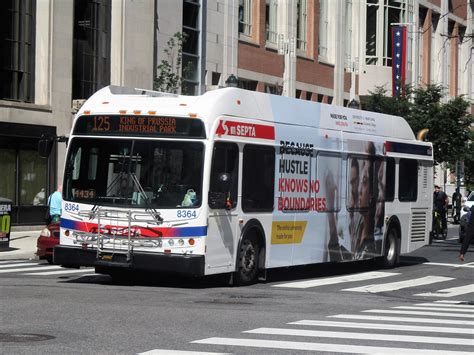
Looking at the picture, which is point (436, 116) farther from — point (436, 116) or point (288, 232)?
point (288, 232)

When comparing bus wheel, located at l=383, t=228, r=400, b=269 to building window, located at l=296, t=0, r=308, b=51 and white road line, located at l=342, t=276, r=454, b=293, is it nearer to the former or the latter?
white road line, located at l=342, t=276, r=454, b=293

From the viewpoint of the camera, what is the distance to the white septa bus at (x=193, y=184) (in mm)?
17266

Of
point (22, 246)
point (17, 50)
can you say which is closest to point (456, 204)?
point (17, 50)

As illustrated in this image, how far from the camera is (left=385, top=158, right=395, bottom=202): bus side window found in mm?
24172

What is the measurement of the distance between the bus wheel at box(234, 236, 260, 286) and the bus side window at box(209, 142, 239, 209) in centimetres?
86

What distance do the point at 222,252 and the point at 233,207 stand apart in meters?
0.77

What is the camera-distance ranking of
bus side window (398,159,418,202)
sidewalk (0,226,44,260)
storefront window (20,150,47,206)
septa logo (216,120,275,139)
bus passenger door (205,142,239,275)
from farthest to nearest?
storefront window (20,150,47,206) < sidewalk (0,226,44,260) < bus side window (398,159,418,202) < septa logo (216,120,275,139) < bus passenger door (205,142,239,275)

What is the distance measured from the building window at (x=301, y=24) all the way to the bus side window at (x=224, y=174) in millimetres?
A: 35918

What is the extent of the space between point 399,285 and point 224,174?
4815mm

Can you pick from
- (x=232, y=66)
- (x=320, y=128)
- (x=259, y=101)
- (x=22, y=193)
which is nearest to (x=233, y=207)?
(x=259, y=101)

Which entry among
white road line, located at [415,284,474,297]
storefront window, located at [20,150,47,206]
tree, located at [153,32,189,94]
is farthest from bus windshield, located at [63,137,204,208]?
tree, located at [153,32,189,94]

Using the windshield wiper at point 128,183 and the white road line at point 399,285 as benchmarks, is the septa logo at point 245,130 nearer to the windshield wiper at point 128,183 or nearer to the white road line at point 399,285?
the windshield wiper at point 128,183

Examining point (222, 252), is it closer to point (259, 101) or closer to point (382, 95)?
point (259, 101)

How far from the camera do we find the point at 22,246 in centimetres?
2877
